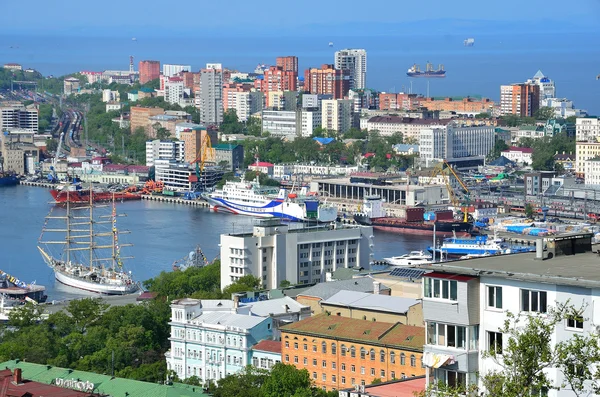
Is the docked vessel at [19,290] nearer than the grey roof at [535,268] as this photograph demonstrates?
No

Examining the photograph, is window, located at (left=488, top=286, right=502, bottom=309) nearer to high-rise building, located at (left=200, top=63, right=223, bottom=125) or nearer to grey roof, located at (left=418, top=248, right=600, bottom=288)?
grey roof, located at (left=418, top=248, right=600, bottom=288)

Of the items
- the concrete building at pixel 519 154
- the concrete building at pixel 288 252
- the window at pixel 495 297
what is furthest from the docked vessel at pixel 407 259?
the concrete building at pixel 519 154

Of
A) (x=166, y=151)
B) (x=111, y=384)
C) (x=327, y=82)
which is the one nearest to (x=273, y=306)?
(x=111, y=384)

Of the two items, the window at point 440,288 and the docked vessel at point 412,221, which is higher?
the window at point 440,288

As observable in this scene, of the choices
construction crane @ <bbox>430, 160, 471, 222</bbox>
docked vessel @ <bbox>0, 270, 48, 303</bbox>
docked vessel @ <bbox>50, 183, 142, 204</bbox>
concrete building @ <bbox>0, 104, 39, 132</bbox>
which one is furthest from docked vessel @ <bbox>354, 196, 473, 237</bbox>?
concrete building @ <bbox>0, 104, 39, 132</bbox>

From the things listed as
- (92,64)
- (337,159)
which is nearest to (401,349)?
(337,159)

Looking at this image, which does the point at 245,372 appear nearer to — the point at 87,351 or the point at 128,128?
the point at 87,351

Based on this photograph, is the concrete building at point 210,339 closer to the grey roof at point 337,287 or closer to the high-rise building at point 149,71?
the grey roof at point 337,287
